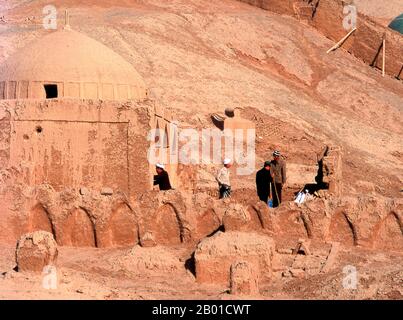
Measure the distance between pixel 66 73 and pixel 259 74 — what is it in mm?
15816

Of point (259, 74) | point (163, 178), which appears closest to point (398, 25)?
point (259, 74)

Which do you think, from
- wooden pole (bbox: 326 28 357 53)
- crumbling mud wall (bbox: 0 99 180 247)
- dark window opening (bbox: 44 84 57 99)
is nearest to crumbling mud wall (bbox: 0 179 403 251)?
crumbling mud wall (bbox: 0 99 180 247)

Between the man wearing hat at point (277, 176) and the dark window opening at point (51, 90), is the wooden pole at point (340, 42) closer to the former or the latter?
the dark window opening at point (51, 90)

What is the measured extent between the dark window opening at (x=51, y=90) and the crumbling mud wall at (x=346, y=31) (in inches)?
901

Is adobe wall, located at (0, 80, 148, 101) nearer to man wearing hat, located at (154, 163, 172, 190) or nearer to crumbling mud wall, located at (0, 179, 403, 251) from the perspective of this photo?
man wearing hat, located at (154, 163, 172, 190)

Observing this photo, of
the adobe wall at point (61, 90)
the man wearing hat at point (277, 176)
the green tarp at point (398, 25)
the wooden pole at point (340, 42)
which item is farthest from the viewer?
the green tarp at point (398, 25)

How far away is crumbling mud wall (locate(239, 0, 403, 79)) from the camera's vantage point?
132ft

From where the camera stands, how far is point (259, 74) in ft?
109

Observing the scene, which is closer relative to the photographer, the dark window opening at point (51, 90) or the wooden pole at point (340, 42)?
the dark window opening at point (51, 90)

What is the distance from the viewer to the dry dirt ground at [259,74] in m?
28.1

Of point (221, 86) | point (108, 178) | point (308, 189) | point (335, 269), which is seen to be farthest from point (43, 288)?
point (221, 86)

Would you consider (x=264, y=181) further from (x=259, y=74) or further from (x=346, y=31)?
(x=346, y=31)

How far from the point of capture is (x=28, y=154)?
56.5ft

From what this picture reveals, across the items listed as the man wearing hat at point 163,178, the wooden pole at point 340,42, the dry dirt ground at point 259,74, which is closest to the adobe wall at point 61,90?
the man wearing hat at point 163,178
